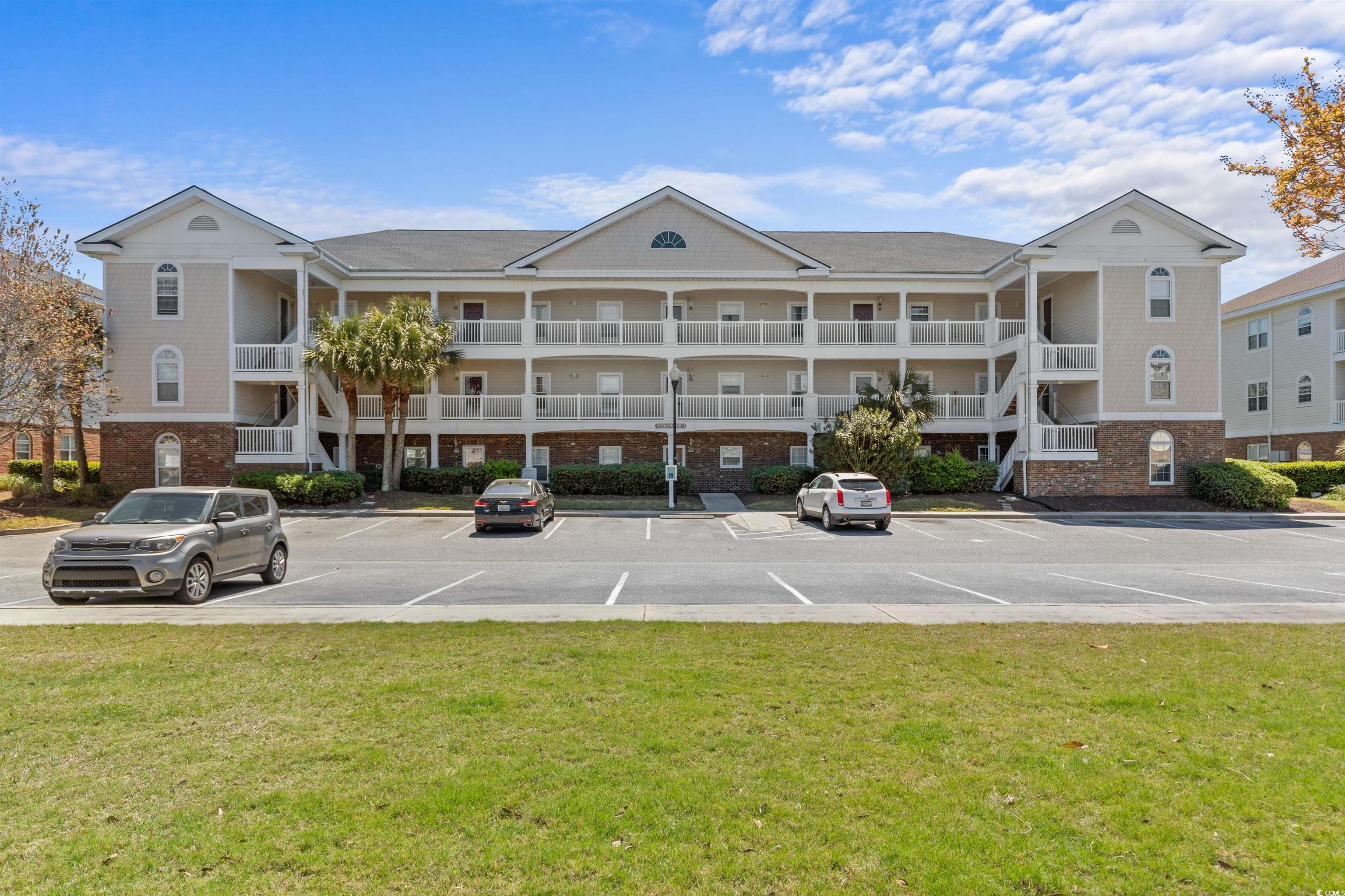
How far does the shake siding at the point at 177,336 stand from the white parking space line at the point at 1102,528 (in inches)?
1099

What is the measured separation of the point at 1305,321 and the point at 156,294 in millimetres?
47110

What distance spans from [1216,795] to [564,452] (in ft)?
98.2

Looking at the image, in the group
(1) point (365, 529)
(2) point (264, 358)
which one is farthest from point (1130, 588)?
(2) point (264, 358)

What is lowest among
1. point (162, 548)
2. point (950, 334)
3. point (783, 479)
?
point (162, 548)

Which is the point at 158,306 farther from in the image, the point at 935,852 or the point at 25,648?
the point at 935,852

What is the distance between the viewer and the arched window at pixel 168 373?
29359 millimetres

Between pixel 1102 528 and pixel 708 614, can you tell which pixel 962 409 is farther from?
pixel 708 614

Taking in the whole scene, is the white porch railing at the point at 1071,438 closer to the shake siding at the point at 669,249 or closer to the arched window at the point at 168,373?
the shake siding at the point at 669,249

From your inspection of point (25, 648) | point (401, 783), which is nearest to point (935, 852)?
point (401, 783)

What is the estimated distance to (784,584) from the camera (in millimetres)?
13211

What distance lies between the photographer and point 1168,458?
30250 millimetres

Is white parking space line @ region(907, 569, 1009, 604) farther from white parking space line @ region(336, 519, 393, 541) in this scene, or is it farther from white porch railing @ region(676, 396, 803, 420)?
white porch railing @ region(676, 396, 803, 420)

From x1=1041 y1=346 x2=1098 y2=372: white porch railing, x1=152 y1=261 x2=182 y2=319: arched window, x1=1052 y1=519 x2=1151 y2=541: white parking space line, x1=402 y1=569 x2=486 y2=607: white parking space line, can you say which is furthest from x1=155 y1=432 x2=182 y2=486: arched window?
x1=1041 y1=346 x2=1098 y2=372: white porch railing

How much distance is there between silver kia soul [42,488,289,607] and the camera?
11.0m
